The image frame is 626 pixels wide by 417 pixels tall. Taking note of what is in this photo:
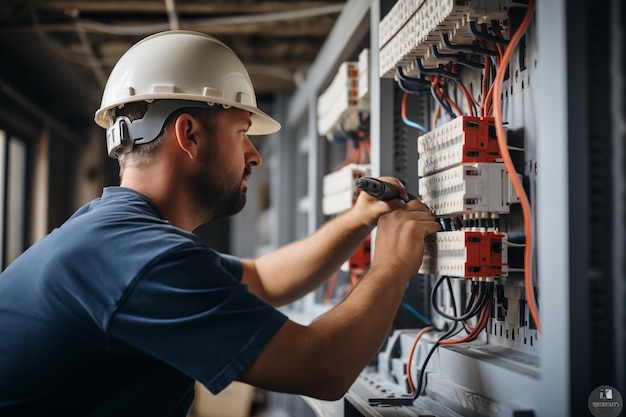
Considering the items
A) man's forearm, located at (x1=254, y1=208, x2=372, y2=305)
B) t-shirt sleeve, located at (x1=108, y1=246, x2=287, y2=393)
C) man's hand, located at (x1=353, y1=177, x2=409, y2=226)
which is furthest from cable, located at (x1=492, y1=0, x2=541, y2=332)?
A: man's forearm, located at (x1=254, y1=208, x2=372, y2=305)

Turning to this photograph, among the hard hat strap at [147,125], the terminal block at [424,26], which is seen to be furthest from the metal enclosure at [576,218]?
the hard hat strap at [147,125]

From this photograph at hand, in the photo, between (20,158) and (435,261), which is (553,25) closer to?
(435,261)

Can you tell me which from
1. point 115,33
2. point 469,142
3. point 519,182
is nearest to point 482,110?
point 469,142

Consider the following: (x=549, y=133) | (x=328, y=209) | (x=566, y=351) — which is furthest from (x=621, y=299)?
(x=328, y=209)

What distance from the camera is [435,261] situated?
1280mm

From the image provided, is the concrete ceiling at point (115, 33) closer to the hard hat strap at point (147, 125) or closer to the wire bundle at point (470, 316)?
the hard hat strap at point (147, 125)

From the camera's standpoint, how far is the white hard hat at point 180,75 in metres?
1.34

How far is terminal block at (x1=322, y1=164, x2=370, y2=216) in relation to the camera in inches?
76.4

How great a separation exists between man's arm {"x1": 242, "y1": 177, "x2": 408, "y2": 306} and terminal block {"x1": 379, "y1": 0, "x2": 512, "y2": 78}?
1.26 ft

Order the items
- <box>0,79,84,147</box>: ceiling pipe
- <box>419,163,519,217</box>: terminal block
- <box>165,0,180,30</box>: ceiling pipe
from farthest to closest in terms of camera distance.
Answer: <box>0,79,84,147</box>: ceiling pipe → <box>165,0,180,30</box>: ceiling pipe → <box>419,163,519,217</box>: terminal block

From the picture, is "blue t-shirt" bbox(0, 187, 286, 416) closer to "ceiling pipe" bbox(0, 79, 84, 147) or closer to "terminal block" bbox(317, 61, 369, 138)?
"terminal block" bbox(317, 61, 369, 138)

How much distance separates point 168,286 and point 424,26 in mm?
751

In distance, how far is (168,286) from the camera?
0.95 meters

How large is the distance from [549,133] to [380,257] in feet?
1.37
